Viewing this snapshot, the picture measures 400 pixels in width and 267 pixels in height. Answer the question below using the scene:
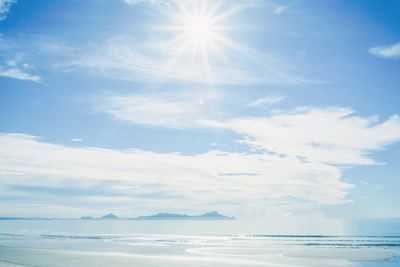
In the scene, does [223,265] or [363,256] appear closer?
[223,265]

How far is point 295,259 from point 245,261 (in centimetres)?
621

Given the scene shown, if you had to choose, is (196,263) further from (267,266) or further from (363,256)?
(363,256)

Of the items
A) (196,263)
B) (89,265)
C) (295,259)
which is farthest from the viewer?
(295,259)

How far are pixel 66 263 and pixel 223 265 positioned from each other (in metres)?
16.0

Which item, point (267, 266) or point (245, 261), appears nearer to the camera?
point (267, 266)

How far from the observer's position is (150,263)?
139ft

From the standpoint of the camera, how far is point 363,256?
49.7 meters

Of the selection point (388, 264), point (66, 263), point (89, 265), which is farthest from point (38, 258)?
point (388, 264)

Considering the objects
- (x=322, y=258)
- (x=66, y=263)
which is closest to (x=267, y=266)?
(x=322, y=258)

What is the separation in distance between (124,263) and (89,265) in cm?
365

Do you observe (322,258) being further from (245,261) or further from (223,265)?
(223,265)

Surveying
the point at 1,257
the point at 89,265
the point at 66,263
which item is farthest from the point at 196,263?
the point at 1,257

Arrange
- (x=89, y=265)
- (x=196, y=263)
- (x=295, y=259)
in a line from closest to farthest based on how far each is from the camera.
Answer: (x=89, y=265), (x=196, y=263), (x=295, y=259)

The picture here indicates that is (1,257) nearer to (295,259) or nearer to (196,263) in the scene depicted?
(196,263)
